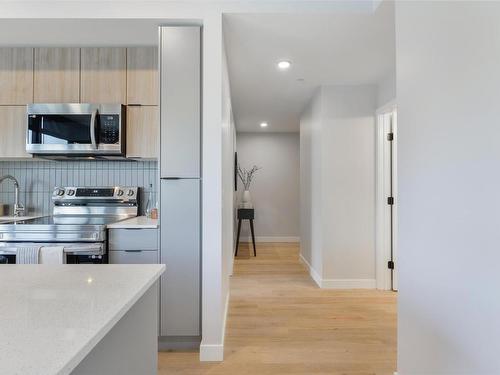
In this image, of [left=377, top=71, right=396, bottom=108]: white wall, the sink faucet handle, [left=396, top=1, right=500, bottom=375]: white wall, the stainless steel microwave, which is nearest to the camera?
[left=396, top=1, right=500, bottom=375]: white wall

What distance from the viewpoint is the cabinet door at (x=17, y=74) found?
8.72 ft

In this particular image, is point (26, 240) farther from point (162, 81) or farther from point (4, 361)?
point (4, 361)

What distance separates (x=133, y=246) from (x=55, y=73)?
5.51ft

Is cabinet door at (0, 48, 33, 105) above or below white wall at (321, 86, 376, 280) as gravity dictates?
above

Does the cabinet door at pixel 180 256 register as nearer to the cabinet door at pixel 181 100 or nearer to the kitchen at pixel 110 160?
the kitchen at pixel 110 160

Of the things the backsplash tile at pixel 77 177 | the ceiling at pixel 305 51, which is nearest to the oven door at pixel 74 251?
the backsplash tile at pixel 77 177

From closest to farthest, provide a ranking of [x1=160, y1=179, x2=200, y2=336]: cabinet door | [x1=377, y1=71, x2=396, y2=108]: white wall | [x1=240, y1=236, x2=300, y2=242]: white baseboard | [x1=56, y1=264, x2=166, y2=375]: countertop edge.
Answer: [x1=56, y1=264, x2=166, y2=375]: countertop edge
[x1=160, y1=179, x2=200, y2=336]: cabinet door
[x1=377, y1=71, x2=396, y2=108]: white wall
[x1=240, y1=236, x2=300, y2=242]: white baseboard

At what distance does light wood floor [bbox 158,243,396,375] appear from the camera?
2041 mm

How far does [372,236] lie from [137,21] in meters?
3.19

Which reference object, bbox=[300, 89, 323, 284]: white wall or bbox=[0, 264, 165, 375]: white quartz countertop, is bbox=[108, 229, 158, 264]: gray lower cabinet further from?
bbox=[300, 89, 323, 284]: white wall

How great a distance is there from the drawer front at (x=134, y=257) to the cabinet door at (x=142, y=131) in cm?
85

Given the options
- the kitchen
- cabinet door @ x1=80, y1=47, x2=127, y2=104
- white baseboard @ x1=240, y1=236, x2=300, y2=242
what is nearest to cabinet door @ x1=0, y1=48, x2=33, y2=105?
the kitchen

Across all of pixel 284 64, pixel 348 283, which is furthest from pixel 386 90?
pixel 348 283

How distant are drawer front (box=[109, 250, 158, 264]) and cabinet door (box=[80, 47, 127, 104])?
1288 mm
